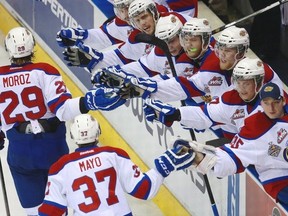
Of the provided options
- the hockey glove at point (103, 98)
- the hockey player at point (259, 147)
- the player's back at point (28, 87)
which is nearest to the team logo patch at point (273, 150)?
the hockey player at point (259, 147)

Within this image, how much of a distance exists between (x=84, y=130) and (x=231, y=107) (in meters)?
0.79

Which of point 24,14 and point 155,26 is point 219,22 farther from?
point 24,14

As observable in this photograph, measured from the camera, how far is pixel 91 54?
6.73 meters

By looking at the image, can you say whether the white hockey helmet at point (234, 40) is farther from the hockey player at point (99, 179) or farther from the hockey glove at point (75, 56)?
the hockey glove at point (75, 56)

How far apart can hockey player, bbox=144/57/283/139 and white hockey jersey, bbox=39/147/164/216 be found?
1.73ft

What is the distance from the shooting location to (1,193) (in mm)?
7070

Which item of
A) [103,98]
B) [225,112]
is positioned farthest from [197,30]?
[103,98]

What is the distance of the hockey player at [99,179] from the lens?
513cm

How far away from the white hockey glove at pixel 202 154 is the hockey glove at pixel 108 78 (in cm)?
78

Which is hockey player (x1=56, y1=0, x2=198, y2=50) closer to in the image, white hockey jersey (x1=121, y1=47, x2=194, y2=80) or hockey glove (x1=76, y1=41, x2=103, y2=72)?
hockey glove (x1=76, y1=41, x2=103, y2=72)

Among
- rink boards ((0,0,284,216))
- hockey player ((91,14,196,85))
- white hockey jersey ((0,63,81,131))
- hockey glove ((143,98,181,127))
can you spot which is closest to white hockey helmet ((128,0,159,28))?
hockey player ((91,14,196,85))

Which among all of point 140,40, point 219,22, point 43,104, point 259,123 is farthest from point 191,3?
point 259,123

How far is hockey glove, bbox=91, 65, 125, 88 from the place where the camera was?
19.2ft

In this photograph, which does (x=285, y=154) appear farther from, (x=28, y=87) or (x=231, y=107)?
(x=28, y=87)
